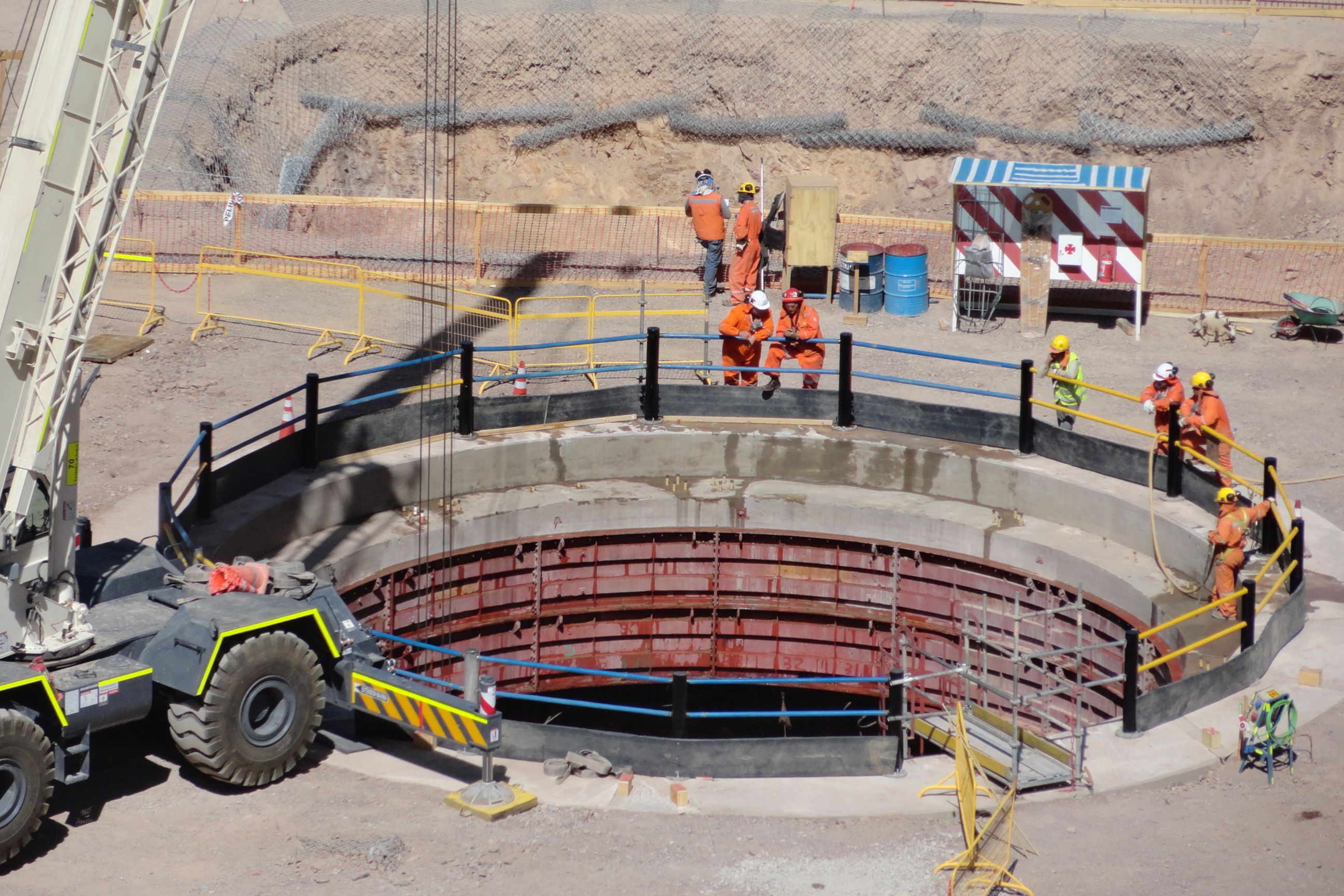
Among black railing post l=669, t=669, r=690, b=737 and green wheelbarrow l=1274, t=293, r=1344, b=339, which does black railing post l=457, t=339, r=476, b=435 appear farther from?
green wheelbarrow l=1274, t=293, r=1344, b=339

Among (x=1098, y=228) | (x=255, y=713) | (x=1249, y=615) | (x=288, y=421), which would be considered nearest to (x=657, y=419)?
(x=288, y=421)

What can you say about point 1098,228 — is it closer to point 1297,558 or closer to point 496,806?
point 1297,558

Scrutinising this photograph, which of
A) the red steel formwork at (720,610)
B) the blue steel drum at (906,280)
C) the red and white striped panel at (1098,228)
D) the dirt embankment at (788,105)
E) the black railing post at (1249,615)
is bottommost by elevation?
the red steel formwork at (720,610)

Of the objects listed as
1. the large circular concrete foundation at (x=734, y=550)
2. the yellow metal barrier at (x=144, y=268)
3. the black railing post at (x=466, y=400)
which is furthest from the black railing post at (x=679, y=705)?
the yellow metal barrier at (x=144, y=268)

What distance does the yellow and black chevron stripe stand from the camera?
1077cm

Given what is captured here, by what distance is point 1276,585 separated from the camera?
1344 centimetres

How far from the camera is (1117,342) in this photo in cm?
2325

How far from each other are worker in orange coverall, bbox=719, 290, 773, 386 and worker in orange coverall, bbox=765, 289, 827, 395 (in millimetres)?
188

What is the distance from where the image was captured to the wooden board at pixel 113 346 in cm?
2119

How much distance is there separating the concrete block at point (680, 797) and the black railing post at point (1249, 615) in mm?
4798

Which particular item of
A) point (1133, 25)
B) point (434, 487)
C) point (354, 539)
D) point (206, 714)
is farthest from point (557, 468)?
point (1133, 25)

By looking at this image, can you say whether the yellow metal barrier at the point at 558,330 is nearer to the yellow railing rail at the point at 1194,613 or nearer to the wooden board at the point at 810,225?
the wooden board at the point at 810,225

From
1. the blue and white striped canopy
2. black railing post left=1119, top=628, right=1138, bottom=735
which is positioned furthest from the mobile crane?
the blue and white striped canopy

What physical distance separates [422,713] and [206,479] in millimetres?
5117
